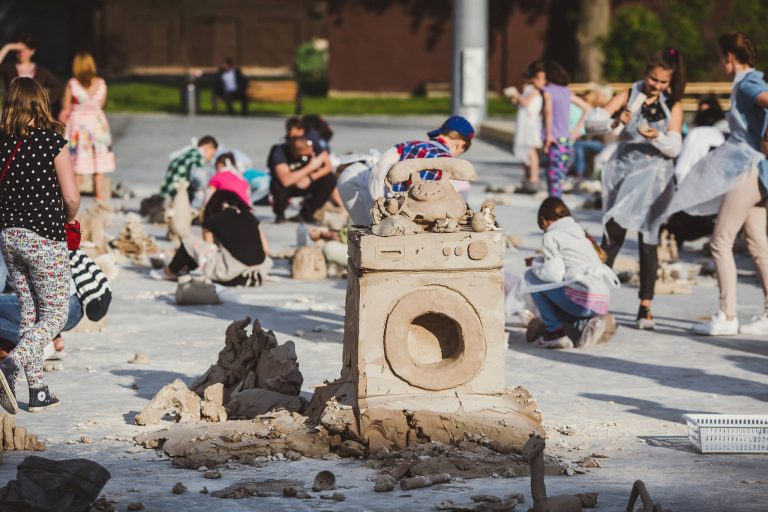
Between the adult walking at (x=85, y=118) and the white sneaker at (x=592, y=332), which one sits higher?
the adult walking at (x=85, y=118)

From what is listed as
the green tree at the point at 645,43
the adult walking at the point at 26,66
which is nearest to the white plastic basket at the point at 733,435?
the adult walking at the point at 26,66

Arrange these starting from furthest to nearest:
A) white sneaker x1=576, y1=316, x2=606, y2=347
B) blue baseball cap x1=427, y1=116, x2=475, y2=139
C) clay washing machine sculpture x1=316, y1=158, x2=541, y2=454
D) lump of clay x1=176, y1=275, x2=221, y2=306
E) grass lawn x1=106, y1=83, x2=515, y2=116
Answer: grass lawn x1=106, y1=83, x2=515, y2=116 → lump of clay x1=176, y1=275, x2=221, y2=306 → white sneaker x1=576, y1=316, x2=606, y2=347 → blue baseball cap x1=427, y1=116, x2=475, y2=139 → clay washing machine sculpture x1=316, y1=158, x2=541, y2=454

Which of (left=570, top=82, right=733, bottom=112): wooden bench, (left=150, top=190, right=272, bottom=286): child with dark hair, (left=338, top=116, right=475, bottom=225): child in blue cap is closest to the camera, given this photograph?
(left=338, top=116, right=475, bottom=225): child in blue cap

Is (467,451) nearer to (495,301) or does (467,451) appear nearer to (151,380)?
(495,301)

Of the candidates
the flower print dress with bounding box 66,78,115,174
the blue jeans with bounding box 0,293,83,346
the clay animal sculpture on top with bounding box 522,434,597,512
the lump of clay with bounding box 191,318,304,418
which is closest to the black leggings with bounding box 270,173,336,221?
the flower print dress with bounding box 66,78,115,174

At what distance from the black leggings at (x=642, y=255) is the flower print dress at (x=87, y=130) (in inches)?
311

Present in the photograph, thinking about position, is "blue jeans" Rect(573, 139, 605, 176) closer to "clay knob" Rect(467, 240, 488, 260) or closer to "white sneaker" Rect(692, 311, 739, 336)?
"white sneaker" Rect(692, 311, 739, 336)

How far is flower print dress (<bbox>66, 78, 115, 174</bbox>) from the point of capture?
16891 millimetres

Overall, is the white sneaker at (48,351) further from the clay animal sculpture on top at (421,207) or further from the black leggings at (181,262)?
the black leggings at (181,262)

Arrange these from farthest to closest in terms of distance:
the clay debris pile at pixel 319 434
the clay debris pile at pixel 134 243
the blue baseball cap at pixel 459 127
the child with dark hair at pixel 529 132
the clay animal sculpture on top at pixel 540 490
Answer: the child with dark hair at pixel 529 132 → the clay debris pile at pixel 134 243 → the blue baseball cap at pixel 459 127 → the clay debris pile at pixel 319 434 → the clay animal sculpture on top at pixel 540 490

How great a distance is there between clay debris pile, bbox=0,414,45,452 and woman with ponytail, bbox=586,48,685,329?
4.97 meters

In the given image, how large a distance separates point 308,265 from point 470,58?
17765 millimetres

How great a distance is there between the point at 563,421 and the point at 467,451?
1.09 metres

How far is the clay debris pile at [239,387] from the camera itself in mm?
7711
